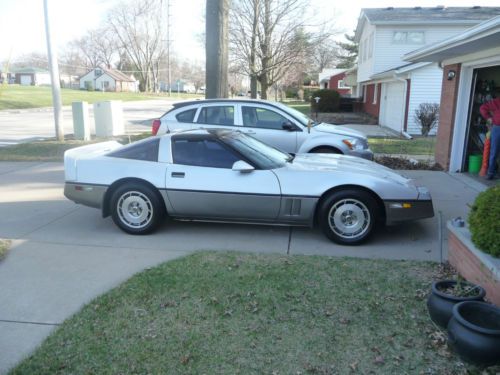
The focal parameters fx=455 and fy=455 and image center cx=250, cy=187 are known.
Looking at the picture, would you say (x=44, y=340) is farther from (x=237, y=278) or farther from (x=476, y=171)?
(x=476, y=171)

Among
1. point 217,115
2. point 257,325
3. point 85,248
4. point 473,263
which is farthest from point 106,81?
point 473,263

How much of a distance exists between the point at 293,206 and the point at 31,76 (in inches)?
4472

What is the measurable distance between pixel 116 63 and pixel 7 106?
279 feet

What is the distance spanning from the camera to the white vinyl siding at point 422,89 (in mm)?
19375

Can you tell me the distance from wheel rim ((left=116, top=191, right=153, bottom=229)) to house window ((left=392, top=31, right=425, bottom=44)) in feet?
73.3

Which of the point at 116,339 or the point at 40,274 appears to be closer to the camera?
the point at 116,339

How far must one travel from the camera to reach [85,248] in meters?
5.30

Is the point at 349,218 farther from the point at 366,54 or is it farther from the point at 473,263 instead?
the point at 366,54

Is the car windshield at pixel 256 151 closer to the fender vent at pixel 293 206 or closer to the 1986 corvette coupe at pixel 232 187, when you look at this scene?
the 1986 corvette coupe at pixel 232 187

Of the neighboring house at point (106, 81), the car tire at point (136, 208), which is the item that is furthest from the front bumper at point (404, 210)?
the neighboring house at point (106, 81)

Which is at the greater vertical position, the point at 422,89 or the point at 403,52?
the point at 403,52

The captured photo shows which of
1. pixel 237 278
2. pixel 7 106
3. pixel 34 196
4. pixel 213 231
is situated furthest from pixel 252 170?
pixel 7 106

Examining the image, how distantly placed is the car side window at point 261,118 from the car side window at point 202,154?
2.99 m

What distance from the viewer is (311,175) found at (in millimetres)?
5371
